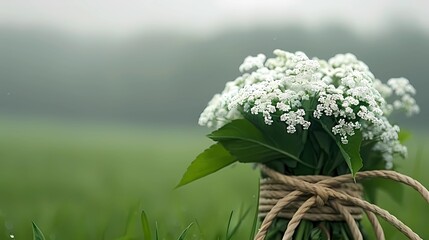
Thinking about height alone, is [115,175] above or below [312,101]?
below

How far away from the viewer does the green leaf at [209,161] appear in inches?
35.0

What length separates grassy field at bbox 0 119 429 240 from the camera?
146 centimetres

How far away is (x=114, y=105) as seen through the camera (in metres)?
1.52

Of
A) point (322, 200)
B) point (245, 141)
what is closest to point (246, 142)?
point (245, 141)

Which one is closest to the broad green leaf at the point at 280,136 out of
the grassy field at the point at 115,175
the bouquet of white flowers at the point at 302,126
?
the bouquet of white flowers at the point at 302,126

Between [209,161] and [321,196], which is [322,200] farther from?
[209,161]

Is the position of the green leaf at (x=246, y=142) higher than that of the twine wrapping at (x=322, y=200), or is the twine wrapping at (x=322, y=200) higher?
the green leaf at (x=246, y=142)

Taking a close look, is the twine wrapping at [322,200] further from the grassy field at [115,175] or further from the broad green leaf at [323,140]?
the grassy field at [115,175]

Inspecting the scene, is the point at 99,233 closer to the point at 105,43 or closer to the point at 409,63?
the point at 105,43

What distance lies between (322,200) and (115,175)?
0.76 metres

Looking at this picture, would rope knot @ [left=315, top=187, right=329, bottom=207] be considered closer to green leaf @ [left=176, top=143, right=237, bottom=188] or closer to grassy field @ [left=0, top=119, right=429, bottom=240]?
green leaf @ [left=176, top=143, right=237, bottom=188]

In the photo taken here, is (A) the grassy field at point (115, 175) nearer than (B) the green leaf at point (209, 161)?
No

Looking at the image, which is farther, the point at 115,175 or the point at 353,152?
the point at 115,175

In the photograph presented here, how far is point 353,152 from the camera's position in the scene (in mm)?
806
